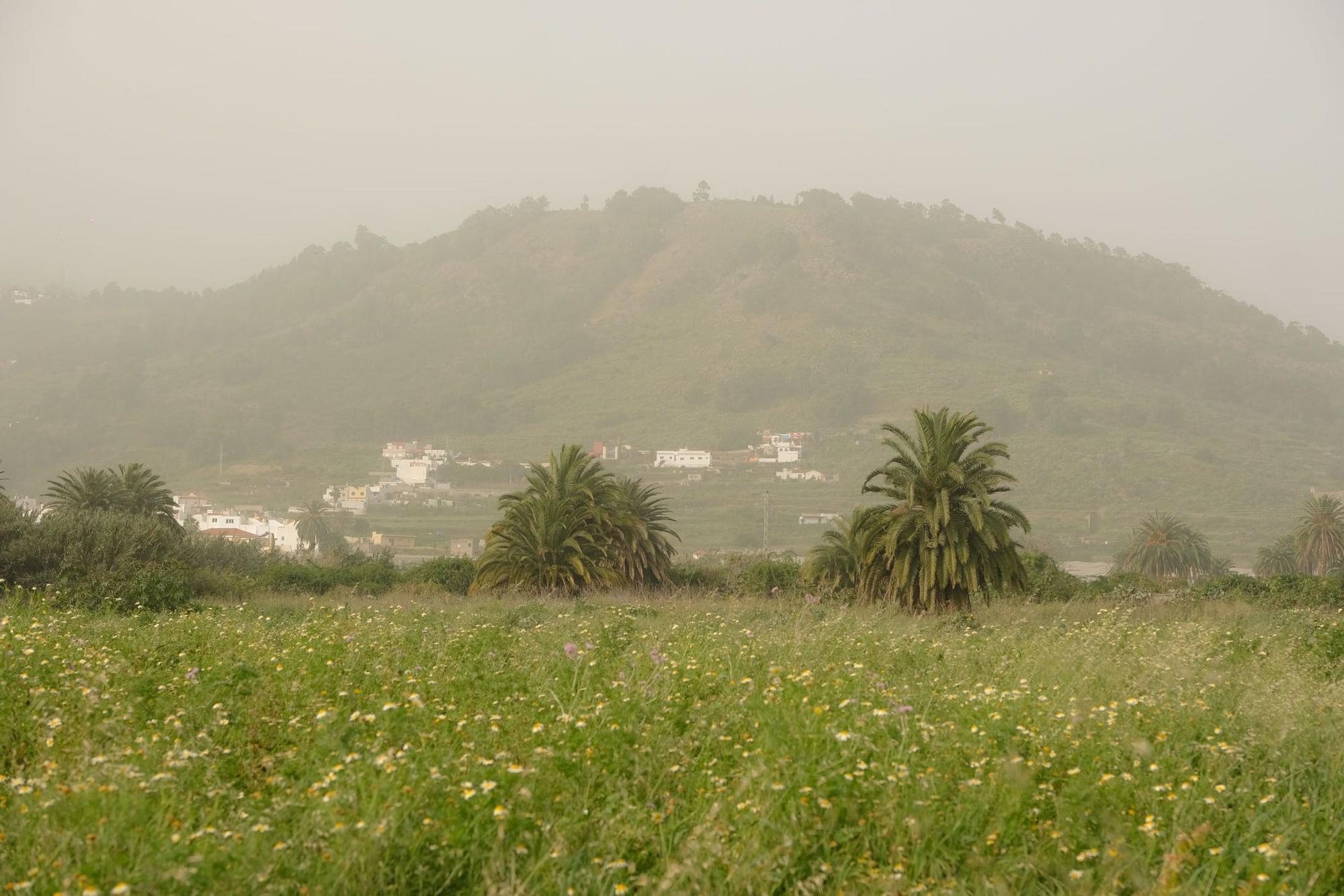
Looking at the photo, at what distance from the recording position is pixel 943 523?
20.2 meters

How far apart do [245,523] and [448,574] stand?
76111 millimetres

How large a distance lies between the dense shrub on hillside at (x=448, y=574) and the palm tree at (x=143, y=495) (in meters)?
8.65

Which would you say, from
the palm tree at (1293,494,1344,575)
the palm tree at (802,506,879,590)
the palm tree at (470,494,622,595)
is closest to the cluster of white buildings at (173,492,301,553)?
the palm tree at (470,494,622,595)

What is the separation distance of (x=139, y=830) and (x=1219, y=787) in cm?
479

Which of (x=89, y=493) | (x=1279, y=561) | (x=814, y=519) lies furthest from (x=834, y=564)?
(x=814, y=519)

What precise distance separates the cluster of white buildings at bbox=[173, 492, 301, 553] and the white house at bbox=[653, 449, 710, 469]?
54.0 m

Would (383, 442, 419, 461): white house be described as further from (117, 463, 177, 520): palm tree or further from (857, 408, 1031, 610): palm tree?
(857, 408, 1031, 610): palm tree

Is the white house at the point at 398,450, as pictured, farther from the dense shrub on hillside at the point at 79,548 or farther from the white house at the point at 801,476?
the dense shrub on hillside at the point at 79,548

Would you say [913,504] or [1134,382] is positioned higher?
[1134,382]

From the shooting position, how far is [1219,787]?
16.7ft

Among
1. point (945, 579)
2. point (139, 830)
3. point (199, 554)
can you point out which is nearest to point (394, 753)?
point (139, 830)

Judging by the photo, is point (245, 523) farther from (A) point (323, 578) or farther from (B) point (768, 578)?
(B) point (768, 578)

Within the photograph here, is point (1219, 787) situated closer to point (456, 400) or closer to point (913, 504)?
point (913, 504)

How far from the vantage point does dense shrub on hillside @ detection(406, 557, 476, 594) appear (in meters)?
34.1
